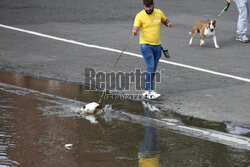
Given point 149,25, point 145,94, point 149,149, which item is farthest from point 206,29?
point 149,149

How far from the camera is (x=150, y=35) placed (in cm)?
943

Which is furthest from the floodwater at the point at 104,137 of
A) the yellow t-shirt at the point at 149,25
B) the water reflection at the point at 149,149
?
the yellow t-shirt at the point at 149,25

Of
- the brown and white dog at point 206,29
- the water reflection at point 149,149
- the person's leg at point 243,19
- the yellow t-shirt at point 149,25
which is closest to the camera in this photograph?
the water reflection at point 149,149

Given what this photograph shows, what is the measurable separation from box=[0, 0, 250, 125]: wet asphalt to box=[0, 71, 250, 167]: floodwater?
2.95 ft

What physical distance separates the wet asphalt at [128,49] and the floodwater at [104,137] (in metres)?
0.90

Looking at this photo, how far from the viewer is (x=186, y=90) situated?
32.5ft

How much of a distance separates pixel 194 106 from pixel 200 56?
13.5ft

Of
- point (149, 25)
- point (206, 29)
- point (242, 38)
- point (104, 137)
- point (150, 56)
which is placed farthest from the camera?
point (242, 38)

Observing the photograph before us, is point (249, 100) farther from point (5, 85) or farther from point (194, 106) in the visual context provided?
point (5, 85)

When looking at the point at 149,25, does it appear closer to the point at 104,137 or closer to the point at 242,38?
the point at 104,137

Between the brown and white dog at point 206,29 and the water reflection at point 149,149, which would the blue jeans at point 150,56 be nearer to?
the water reflection at point 149,149

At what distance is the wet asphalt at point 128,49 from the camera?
31.1 feet

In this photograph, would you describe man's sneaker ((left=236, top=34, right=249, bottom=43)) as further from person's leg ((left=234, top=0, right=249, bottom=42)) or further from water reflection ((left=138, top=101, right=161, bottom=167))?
water reflection ((left=138, top=101, right=161, bottom=167))

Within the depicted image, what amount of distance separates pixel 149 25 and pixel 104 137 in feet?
9.32
